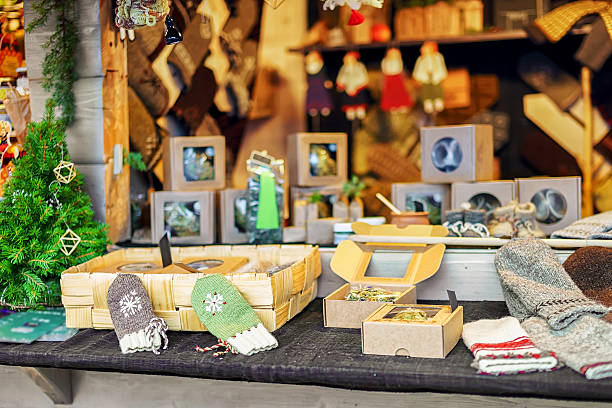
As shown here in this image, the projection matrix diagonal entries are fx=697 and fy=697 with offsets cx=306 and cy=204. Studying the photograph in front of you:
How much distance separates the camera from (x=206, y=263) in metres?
2.55

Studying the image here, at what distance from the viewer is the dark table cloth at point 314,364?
5.46 feet

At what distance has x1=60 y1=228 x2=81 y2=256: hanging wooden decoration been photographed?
238cm

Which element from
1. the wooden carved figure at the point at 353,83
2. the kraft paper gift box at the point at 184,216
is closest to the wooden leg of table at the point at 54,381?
the kraft paper gift box at the point at 184,216

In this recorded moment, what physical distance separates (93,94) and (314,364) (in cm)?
149

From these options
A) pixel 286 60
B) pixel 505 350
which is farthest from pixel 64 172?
pixel 286 60

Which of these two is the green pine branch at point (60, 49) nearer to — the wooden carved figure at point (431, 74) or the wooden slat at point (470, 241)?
the wooden slat at point (470, 241)

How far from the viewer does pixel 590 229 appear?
2.46 m

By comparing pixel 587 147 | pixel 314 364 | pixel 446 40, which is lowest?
pixel 314 364

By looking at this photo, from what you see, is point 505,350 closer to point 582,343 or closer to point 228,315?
point 582,343

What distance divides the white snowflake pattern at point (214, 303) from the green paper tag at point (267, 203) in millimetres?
862

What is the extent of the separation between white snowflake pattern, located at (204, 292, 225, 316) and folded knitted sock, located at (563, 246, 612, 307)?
1124 mm

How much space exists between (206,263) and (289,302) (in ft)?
1.42

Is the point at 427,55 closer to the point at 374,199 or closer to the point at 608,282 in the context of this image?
the point at 374,199

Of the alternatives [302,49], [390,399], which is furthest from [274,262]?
[302,49]
